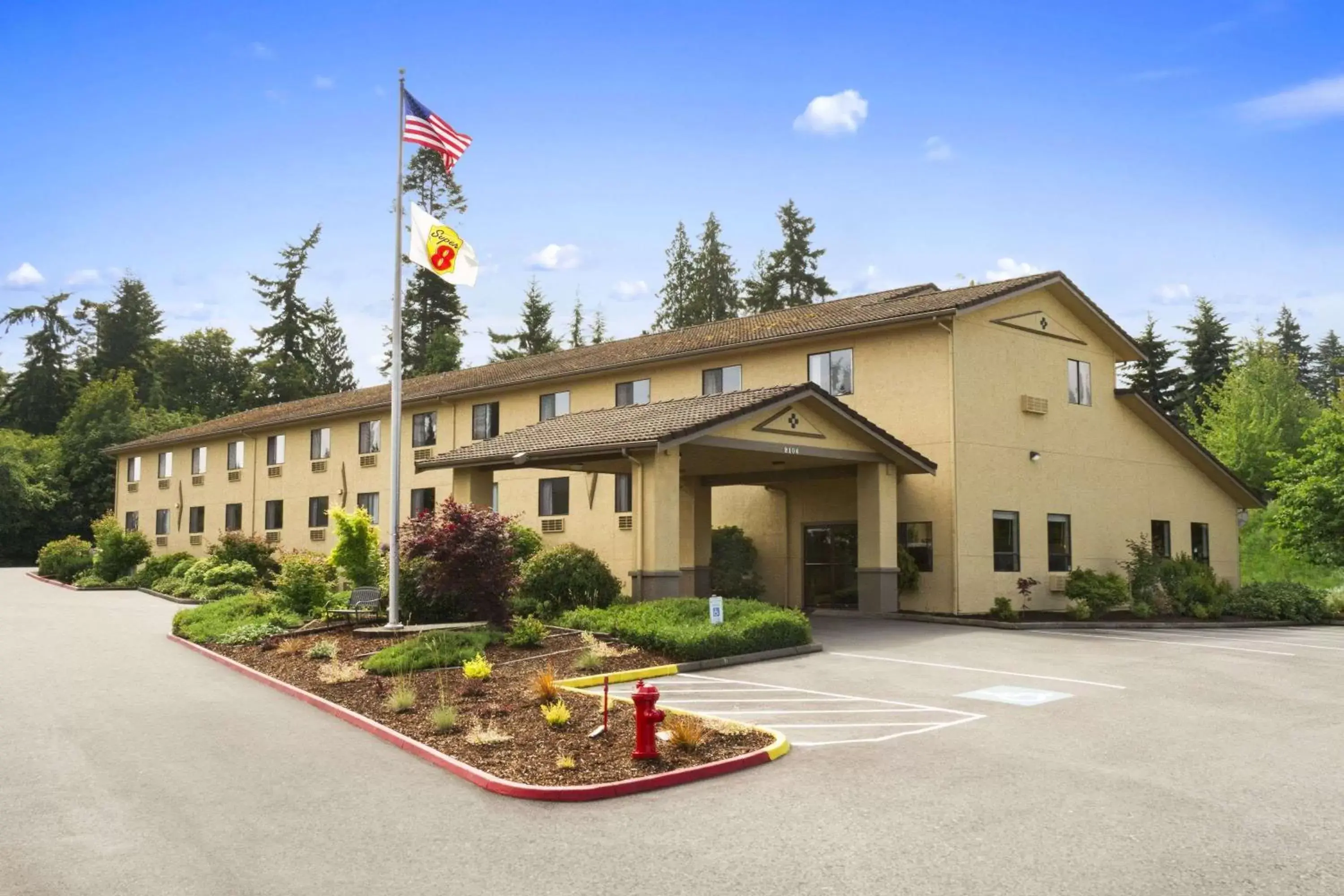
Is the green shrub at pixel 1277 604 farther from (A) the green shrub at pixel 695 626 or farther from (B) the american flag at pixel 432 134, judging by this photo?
(B) the american flag at pixel 432 134

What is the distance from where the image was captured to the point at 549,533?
30531mm

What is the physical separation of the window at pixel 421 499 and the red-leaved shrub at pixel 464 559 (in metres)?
16.2

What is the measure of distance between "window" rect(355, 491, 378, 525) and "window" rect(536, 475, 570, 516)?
8.11 m

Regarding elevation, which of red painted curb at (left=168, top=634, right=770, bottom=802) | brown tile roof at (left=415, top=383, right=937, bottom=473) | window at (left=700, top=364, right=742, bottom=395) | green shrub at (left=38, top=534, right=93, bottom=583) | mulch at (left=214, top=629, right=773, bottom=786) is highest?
window at (left=700, top=364, right=742, bottom=395)

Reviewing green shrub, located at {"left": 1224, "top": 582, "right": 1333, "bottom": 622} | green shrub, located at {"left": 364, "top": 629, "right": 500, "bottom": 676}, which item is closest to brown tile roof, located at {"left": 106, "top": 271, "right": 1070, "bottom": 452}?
green shrub, located at {"left": 1224, "top": 582, "right": 1333, "bottom": 622}

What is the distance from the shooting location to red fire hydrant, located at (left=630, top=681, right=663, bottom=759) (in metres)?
9.52

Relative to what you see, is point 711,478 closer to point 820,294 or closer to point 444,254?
point 444,254

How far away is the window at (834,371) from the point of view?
85.0 feet

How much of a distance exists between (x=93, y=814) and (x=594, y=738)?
13.7 feet

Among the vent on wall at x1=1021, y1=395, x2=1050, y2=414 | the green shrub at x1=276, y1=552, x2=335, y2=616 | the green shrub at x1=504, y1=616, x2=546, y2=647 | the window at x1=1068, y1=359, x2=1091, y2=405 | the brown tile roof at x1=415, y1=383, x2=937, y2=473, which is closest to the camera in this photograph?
the green shrub at x1=504, y1=616, x2=546, y2=647

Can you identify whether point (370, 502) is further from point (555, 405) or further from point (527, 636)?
point (527, 636)

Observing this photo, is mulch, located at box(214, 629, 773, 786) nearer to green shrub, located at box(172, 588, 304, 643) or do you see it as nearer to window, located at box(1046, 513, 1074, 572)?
green shrub, located at box(172, 588, 304, 643)

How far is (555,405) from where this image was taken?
32562 millimetres

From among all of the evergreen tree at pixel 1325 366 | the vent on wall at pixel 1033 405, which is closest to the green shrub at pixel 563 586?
the vent on wall at pixel 1033 405
